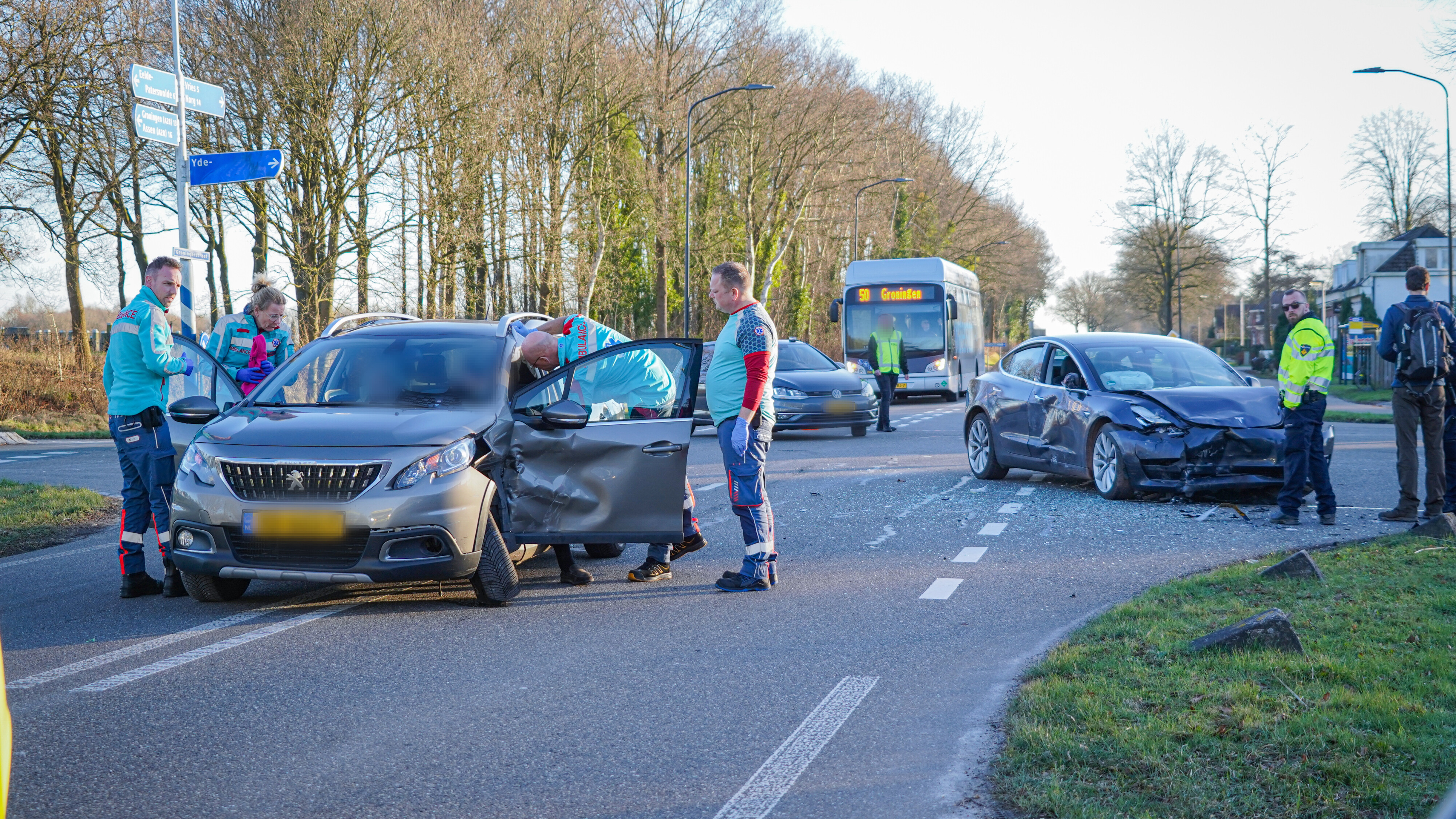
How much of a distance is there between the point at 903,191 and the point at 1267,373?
18.9 metres

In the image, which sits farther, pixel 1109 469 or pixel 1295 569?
pixel 1109 469

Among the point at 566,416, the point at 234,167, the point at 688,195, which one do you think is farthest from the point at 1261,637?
the point at 688,195

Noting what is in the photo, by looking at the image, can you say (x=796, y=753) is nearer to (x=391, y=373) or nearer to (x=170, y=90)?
(x=391, y=373)

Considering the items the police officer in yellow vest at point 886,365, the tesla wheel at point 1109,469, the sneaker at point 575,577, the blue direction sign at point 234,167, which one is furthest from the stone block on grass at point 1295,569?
the police officer in yellow vest at point 886,365

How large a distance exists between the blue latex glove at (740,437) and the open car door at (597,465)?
0.84 ft

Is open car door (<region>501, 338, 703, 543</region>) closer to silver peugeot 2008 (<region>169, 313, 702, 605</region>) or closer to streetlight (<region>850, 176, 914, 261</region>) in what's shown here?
silver peugeot 2008 (<region>169, 313, 702, 605</region>)

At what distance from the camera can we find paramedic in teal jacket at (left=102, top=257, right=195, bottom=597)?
6801 millimetres

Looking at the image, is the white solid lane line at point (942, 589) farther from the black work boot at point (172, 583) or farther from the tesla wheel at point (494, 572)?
the black work boot at point (172, 583)

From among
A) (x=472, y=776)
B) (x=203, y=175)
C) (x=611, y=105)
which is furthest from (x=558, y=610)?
(x=611, y=105)

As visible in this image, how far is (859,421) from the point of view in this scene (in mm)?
18281

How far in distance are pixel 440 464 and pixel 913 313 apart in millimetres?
25139

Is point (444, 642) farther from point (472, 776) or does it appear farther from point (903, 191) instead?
point (903, 191)

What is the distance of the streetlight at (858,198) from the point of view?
45375 millimetres

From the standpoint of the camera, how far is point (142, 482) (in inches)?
275
